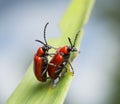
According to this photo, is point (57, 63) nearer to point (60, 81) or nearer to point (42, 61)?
point (42, 61)

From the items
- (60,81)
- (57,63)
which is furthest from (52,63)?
(60,81)

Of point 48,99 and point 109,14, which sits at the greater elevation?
point 48,99

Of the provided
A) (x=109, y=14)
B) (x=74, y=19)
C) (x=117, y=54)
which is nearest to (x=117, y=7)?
(x=109, y=14)

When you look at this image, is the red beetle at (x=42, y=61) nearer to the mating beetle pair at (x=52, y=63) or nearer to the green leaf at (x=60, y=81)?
the mating beetle pair at (x=52, y=63)

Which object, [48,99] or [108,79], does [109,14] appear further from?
[48,99]

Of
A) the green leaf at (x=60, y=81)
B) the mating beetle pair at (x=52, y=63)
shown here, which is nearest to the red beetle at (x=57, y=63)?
the mating beetle pair at (x=52, y=63)

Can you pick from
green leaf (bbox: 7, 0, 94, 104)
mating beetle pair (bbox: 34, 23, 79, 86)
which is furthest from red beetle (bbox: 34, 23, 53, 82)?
green leaf (bbox: 7, 0, 94, 104)

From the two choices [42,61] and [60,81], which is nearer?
[60,81]

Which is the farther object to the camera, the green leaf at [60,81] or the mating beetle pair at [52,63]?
the mating beetle pair at [52,63]
